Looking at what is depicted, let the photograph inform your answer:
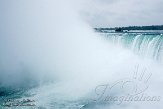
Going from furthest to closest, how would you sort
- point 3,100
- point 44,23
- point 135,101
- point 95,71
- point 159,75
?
point 44,23
point 95,71
point 159,75
point 3,100
point 135,101

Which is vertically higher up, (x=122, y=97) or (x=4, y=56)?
(x=4, y=56)

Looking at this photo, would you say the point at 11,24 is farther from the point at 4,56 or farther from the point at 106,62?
the point at 106,62

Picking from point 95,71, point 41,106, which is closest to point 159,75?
point 95,71

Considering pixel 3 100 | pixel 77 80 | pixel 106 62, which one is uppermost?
pixel 106 62

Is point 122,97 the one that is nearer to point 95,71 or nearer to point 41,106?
point 41,106

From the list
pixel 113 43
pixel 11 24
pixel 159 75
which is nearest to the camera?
pixel 159 75

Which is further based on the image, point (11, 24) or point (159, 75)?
point (11, 24)

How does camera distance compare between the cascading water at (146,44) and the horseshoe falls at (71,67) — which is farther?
the cascading water at (146,44)

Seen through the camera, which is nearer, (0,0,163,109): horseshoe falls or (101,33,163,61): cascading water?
(0,0,163,109): horseshoe falls
